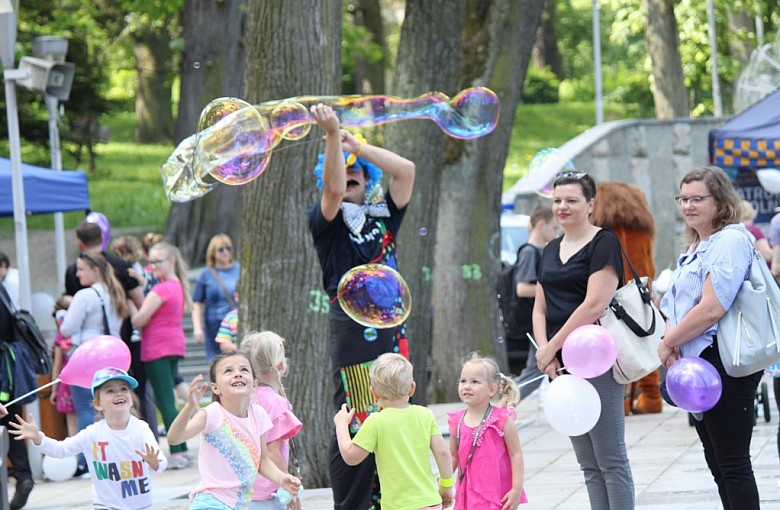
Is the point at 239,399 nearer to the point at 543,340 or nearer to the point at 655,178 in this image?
the point at 543,340

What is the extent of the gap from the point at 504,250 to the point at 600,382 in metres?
11.3

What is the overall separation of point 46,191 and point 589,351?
7.95 meters

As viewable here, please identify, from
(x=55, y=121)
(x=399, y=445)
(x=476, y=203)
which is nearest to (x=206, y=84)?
(x=55, y=121)

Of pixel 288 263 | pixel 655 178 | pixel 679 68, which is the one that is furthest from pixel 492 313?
pixel 679 68

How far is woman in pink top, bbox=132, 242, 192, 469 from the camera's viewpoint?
1051 centimetres

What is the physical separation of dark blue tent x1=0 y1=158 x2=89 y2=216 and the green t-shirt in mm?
7073

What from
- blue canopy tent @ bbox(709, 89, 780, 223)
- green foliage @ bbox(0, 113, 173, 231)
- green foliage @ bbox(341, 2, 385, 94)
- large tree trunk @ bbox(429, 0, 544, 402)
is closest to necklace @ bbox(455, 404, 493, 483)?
large tree trunk @ bbox(429, 0, 544, 402)

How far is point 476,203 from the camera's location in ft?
44.1

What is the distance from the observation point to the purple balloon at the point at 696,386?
18.1 ft

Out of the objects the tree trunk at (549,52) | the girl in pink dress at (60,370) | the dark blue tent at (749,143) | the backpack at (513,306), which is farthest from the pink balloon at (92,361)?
the tree trunk at (549,52)

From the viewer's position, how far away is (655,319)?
6.17m

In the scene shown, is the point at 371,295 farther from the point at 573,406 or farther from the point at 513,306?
the point at 513,306

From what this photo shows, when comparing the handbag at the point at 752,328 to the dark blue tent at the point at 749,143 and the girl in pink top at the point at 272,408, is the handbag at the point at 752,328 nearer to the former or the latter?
the girl in pink top at the point at 272,408

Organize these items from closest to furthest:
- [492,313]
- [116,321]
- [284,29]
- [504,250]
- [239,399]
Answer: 1. [239,399]
2. [284,29]
3. [116,321]
4. [492,313]
5. [504,250]
